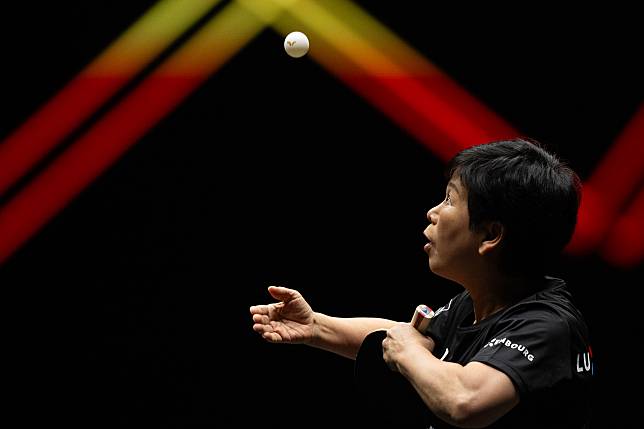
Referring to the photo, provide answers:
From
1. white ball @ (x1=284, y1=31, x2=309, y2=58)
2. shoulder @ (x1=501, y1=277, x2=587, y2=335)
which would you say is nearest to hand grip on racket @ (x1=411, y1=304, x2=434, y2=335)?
shoulder @ (x1=501, y1=277, x2=587, y2=335)

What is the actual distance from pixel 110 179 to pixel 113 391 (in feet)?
2.61

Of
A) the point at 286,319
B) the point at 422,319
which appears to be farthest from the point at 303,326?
the point at 422,319

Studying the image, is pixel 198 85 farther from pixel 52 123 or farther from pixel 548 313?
pixel 548 313

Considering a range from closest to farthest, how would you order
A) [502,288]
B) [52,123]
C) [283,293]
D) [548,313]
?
1. [548,313]
2. [502,288]
3. [283,293]
4. [52,123]

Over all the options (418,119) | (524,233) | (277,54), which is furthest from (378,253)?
(524,233)

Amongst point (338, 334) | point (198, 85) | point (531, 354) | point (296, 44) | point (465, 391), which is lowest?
point (338, 334)

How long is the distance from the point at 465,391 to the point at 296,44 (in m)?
1.61

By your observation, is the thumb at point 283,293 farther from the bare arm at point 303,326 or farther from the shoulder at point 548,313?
the shoulder at point 548,313

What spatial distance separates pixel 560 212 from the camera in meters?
1.83

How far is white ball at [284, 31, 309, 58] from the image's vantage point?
2895 millimetres

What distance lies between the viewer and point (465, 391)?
161cm

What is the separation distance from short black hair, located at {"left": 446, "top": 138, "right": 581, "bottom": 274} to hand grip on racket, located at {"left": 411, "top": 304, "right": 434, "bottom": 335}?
195 mm

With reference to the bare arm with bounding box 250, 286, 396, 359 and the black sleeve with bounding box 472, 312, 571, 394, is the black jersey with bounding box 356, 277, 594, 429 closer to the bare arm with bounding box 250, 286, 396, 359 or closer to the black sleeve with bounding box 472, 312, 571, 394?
the black sleeve with bounding box 472, 312, 571, 394

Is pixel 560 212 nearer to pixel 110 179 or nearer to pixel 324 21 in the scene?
pixel 324 21
